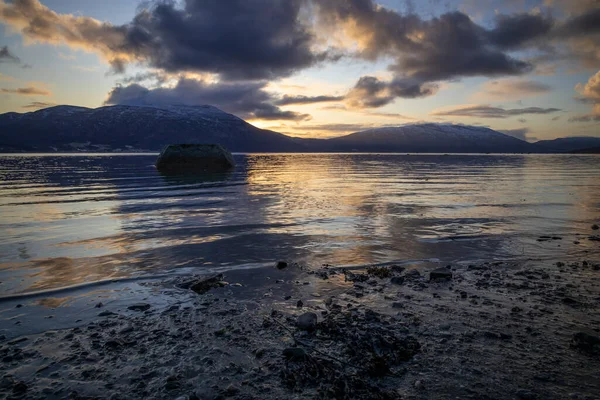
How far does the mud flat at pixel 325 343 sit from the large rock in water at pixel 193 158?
140 ft

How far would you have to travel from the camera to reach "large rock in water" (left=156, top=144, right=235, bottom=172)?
1828 inches

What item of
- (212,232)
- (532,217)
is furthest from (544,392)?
(532,217)

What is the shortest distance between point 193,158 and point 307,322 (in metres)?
45.4

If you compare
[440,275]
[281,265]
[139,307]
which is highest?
[440,275]

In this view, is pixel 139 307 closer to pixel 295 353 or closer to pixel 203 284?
Result: pixel 203 284

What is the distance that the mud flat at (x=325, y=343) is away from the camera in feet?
12.0

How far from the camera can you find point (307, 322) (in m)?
4.94

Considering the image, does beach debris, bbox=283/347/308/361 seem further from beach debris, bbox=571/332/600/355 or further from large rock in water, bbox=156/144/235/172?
large rock in water, bbox=156/144/235/172

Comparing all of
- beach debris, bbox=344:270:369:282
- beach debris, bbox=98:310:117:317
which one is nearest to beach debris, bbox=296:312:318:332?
beach debris, bbox=344:270:369:282

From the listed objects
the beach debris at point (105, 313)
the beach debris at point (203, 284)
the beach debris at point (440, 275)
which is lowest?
→ the beach debris at point (105, 313)

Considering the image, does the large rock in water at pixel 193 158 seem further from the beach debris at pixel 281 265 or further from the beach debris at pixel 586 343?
the beach debris at pixel 586 343

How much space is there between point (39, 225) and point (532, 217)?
1888 cm

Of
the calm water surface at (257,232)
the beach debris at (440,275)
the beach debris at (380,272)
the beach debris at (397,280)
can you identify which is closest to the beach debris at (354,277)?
the beach debris at (380,272)

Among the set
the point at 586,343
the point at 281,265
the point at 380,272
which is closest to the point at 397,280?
the point at 380,272
